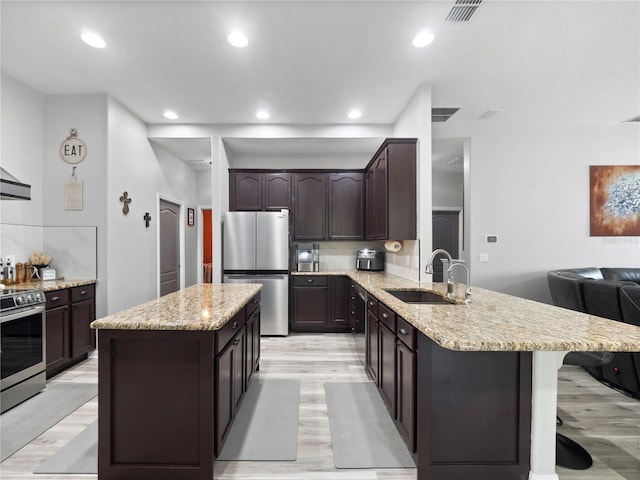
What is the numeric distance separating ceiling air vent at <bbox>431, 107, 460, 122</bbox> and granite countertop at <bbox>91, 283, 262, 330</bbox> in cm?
331

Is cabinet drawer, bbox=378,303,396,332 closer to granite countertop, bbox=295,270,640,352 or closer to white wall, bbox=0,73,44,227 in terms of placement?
granite countertop, bbox=295,270,640,352

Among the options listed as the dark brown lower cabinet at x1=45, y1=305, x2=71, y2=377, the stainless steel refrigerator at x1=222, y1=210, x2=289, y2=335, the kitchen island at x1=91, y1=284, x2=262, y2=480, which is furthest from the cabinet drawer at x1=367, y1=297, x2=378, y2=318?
the dark brown lower cabinet at x1=45, y1=305, x2=71, y2=377

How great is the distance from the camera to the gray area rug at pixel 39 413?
6.27ft

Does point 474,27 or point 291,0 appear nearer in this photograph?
point 291,0

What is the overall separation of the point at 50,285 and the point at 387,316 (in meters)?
3.14

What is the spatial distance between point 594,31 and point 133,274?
5.30 m

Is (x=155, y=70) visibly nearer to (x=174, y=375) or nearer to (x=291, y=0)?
(x=291, y=0)

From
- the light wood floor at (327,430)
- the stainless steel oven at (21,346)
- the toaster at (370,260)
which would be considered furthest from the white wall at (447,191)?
the stainless steel oven at (21,346)

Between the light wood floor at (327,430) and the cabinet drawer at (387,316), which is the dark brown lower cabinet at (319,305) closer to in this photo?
the light wood floor at (327,430)

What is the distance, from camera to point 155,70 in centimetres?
285

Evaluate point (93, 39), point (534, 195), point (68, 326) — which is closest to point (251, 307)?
point (68, 326)

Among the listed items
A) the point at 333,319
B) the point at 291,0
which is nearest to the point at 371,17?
the point at 291,0

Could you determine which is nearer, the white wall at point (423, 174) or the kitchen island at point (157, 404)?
the kitchen island at point (157, 404)

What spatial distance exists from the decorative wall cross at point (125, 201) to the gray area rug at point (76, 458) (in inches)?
97.9
